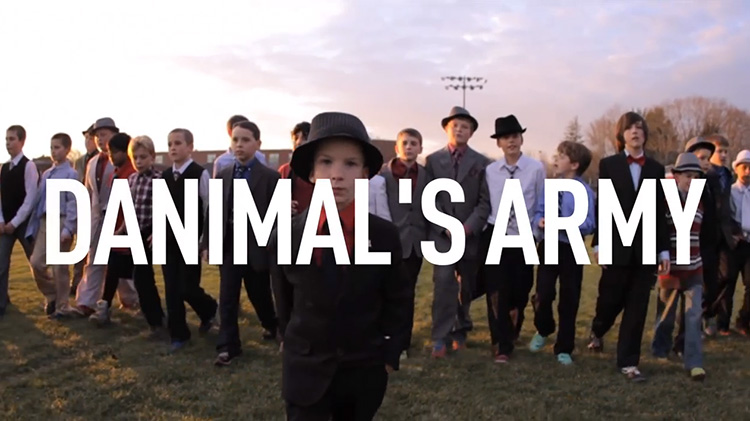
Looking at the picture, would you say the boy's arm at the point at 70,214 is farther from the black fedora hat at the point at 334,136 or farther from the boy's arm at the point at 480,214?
the black fedora hat at the point at 334,136

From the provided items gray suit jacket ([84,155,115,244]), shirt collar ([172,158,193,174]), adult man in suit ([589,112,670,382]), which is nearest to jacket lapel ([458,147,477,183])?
adult man in suit ([589,112,670,382])

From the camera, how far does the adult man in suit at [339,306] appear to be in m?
2.69

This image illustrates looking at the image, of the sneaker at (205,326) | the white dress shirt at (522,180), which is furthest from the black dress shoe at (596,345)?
the sneaker at (205,326)

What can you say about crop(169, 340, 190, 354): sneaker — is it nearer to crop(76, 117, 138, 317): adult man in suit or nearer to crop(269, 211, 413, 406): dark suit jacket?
crop(76, 117, 138, 317): adult man in suit

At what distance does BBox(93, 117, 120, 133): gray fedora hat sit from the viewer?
796 cm

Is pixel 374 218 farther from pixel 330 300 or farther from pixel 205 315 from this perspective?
pixel 205 315

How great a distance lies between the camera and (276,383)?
16.7ft

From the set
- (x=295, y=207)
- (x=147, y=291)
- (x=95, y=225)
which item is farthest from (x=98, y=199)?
(x=295, y=207)

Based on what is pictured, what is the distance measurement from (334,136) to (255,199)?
3182mm

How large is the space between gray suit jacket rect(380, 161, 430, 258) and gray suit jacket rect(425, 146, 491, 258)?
0.12 m

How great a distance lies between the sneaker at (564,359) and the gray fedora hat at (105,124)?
5.93 meters

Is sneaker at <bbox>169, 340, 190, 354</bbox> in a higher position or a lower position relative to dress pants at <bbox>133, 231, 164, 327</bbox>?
lower

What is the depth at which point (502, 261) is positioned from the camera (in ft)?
19.6

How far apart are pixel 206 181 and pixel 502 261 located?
296 cm
